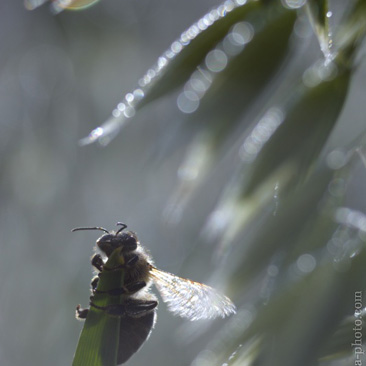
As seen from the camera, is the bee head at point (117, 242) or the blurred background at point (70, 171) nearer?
the bee head at point (117, 242)

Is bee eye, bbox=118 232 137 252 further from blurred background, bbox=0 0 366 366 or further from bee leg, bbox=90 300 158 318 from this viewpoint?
blurred background, bbox=0 0 366 366

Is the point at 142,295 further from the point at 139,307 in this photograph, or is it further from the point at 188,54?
the point at 188,54

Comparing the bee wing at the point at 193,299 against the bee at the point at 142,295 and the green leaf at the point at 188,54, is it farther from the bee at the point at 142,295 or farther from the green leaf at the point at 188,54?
the green leaf at the point at 188,54

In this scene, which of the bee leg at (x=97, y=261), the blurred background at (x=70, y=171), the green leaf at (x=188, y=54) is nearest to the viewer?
the green leaf at (x=188, y=54)

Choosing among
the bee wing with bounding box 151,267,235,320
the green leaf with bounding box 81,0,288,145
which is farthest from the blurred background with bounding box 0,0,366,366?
the green leaf with bounding box 81,0,288,145

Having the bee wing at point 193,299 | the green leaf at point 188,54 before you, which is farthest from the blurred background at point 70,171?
the green leaf at point 188,54

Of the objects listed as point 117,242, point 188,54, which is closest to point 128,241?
point 117,242

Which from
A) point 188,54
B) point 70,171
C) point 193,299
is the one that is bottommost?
point 193,299
